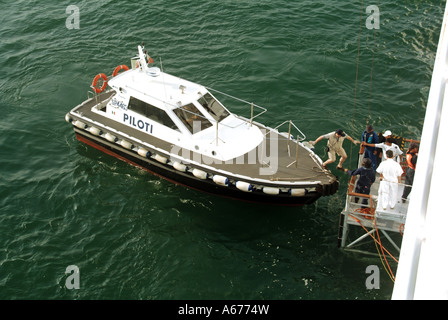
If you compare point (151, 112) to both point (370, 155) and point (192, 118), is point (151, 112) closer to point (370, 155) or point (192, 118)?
point (192, 118)

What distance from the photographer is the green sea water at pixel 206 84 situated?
12.5m

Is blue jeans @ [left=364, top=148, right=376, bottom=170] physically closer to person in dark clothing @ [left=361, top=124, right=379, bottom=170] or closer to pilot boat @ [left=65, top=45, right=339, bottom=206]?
person in dark clothing @ [left=361, top=124, right=379, bottom=170]

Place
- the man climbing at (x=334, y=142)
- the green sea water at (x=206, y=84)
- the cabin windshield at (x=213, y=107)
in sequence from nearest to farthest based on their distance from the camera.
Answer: the green sea water at (x=206, y=84)
the man climbing at (x=334, y=142)
the cabin windshield at (x=213, y=107)

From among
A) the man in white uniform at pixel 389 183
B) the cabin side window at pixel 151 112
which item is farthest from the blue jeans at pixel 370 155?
the cabin side window at pixel 151 112

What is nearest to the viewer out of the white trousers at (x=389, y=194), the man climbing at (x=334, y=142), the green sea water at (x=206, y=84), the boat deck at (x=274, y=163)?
the white trousers at (x=389, y=194)

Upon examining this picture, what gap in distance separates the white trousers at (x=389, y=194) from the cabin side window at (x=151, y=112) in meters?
6.21

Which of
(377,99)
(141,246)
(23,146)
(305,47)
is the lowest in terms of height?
(141,246)

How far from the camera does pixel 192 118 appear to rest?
14.8 meters

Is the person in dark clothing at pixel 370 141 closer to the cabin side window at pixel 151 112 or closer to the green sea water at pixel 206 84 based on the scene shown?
the green sea water at pixel 206 84

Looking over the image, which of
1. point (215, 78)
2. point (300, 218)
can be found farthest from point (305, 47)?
point (300, 218)

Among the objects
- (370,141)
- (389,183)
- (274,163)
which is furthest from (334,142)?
(389,183)

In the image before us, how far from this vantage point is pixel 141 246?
43.3 ft
